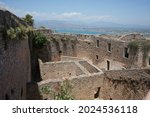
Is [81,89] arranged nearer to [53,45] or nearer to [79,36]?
[53,45]

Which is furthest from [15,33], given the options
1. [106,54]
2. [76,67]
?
[106,54]

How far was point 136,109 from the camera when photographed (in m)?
6.40

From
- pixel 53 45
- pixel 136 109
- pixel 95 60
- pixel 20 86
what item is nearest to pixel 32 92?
pixel 20 86

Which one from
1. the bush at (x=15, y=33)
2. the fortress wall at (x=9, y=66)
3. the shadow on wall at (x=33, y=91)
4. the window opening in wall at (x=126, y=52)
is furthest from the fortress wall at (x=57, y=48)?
the fortress wall at (x=9, y=66)

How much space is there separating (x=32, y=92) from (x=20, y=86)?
1.73 meters

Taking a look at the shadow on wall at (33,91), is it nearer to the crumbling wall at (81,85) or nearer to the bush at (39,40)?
the crumbling wall at (81,85)

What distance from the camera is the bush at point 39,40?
28750 mm

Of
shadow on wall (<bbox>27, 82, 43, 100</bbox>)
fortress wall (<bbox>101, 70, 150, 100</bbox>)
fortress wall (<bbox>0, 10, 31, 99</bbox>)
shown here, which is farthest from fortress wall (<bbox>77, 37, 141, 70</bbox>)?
fortress wall (<bbox>0, 10, 31, 99</bbox>)

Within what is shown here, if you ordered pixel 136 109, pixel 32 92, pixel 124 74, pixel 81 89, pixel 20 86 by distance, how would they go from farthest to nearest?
1. pixel 124 74
2. pixel 81 89
3. pixel 32 92
4. pixel 20 86
5. pixel 136 109

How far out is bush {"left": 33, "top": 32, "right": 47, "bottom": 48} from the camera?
28.8m

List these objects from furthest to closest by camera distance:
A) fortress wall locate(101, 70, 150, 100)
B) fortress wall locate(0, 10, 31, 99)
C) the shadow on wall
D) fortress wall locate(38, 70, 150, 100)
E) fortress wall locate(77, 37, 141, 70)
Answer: fortress wall locate(77, 37, 141, 70)
fortress wall locate(101, 70, 150, 100)
fortress wall locate(38, 70, 150, 100)
the shadow on wall
fortress wall locate(0, 10, 31, 99)

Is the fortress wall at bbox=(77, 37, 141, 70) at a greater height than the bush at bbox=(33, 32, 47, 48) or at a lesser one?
lesser

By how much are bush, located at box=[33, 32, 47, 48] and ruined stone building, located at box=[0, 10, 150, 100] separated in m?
0.59

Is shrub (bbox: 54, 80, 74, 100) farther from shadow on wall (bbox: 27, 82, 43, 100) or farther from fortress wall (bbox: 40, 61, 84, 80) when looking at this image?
fortress wall (bbox: 40, 61, 84, 80)
